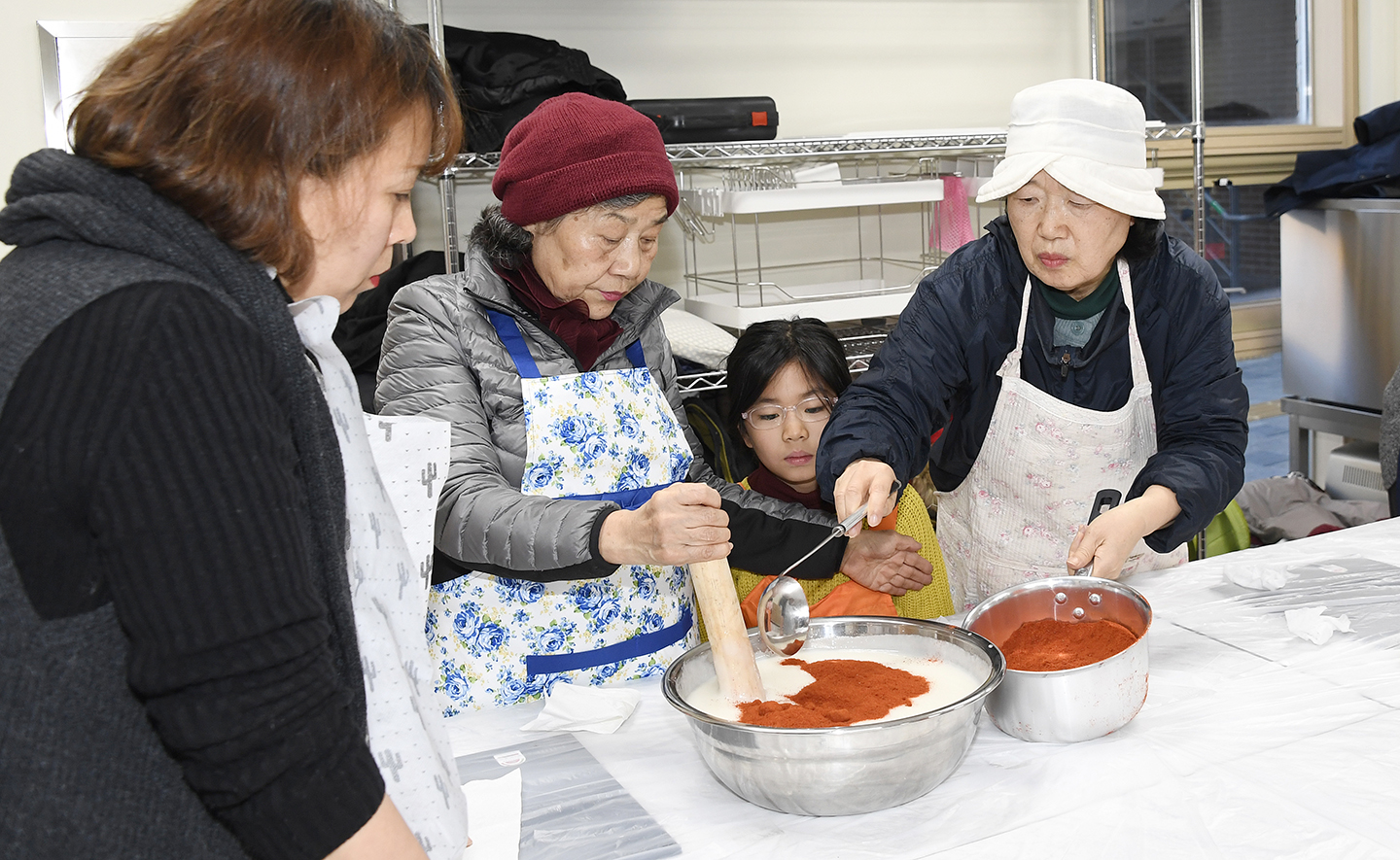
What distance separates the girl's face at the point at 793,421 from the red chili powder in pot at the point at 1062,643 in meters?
0.74

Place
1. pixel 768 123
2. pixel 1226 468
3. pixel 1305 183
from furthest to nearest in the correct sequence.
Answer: pixel 1305 183, pixel 768 123, pixel 1226 468

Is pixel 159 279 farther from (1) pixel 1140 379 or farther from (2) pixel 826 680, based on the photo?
(1) pixel 1140 379

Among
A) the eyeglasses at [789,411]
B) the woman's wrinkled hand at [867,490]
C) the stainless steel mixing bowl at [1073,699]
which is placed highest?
the eyeglasses at [789,411]

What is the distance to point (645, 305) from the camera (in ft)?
5.10

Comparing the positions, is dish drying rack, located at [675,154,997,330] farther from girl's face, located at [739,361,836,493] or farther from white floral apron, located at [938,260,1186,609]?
white floral apron, located at [938,260,1186,609]

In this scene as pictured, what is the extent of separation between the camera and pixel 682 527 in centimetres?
110

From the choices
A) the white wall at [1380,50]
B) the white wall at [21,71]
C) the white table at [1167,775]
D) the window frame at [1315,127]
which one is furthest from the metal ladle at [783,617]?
the white wall at [1380,50]

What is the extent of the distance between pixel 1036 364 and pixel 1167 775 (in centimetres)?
74

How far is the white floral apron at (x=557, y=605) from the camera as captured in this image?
1.42m

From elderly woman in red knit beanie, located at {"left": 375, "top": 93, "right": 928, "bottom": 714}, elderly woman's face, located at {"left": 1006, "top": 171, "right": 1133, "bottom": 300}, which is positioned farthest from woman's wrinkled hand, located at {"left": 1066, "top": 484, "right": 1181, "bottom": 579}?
elderly woman in red knit beanie, located at {"left": 375, "top": 93, "right": 928, "bottom": 714}

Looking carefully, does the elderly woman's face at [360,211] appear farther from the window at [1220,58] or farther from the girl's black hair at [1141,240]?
the window at [1220,58]

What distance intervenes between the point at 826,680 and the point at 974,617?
0.22 m

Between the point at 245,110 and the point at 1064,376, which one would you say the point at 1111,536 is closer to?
the point at 1064,376

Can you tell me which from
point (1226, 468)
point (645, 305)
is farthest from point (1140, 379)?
point (645, 305)
